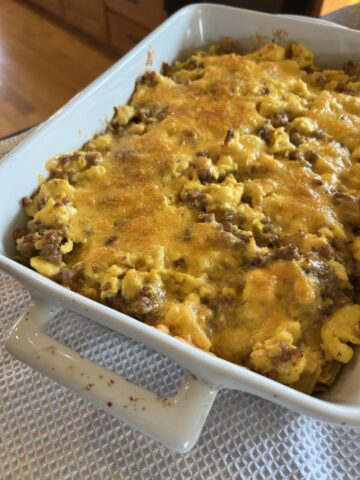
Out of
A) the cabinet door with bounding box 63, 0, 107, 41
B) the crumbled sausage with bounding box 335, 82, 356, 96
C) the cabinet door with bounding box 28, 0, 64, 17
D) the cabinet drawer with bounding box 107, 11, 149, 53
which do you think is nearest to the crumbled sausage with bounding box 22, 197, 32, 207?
the crumbled sausage with bounding box 335, 82, 356, 96

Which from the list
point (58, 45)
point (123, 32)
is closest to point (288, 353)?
point (123, 32)

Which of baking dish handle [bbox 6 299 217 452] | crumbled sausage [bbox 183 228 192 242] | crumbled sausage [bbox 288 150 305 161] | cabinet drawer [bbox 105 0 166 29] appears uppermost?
crumbled sausage [bbox 288 150 305 161]

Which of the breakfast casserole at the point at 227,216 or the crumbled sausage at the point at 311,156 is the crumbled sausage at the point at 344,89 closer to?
the breakfast casserole at the point at 227,216

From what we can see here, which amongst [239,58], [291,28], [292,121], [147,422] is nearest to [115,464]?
[147,422]

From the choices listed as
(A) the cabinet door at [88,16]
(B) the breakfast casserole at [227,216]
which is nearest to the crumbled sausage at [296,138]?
(B) the breakfast casserole at [227,216]

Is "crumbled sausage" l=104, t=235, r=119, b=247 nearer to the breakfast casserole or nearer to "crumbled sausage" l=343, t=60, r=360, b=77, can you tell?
the breakfast casserole

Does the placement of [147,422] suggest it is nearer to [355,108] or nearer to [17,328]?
[17,328]
